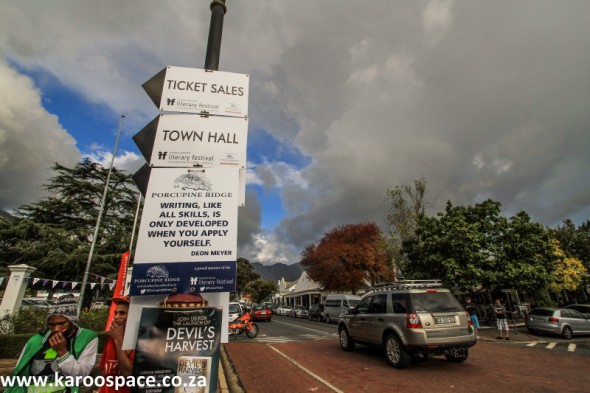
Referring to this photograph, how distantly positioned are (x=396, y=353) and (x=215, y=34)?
305 inches

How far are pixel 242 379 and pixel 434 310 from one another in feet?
15.7

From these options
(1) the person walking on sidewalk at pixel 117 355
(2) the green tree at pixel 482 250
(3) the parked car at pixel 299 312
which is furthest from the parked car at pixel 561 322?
(3) the parked car at pixel 299 312

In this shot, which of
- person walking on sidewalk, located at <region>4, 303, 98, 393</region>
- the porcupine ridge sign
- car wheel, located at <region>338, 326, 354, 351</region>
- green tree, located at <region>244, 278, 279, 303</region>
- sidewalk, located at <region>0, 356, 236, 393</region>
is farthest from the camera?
green tree, located at <region>244, 278, 279, 303</region>

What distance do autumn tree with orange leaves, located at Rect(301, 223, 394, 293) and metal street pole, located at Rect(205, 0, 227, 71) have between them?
99.6ft

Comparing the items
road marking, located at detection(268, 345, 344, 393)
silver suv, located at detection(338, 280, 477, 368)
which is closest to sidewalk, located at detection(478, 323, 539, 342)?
silver suv, located at detection(338, 280, 477, 368)

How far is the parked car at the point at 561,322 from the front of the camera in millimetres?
14344

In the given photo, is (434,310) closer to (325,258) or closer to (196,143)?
(196,143)

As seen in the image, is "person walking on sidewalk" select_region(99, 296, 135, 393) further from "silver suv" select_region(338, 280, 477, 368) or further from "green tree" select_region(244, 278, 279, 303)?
"green tree" select_region(244, 278, 279, 303)

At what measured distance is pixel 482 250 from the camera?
19672 millimetres

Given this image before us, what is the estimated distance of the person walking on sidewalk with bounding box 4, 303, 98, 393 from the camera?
2.73m

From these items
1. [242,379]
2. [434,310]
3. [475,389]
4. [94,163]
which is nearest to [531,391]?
[475,389]

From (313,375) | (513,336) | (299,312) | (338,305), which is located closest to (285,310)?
(299,312)

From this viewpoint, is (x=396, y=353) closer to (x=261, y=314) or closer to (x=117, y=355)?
(x=117, y=355)

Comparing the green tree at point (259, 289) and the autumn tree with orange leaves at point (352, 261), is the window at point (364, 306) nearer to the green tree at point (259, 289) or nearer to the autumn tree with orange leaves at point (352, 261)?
the autumn tree with orange leaves at point (352, 261)
